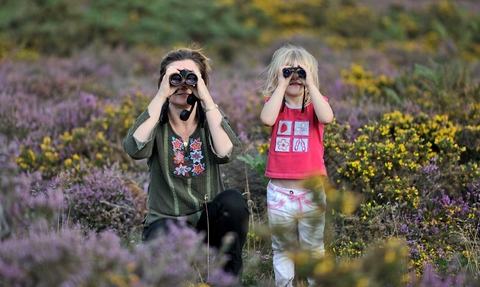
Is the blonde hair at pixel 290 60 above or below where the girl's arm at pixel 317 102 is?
above

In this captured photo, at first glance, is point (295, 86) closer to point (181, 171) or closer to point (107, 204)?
point (181, 171)

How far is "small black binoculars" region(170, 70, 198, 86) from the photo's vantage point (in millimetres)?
3426

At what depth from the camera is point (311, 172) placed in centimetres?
342

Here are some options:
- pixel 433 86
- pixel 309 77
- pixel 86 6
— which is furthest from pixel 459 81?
pixel 86 6

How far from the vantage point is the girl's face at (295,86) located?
3.50m

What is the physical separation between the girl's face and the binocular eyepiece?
566 millimetres

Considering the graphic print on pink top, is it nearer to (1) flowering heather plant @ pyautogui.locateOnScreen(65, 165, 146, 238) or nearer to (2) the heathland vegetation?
(2) the heathland vegetation

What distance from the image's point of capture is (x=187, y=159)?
3.55 metres

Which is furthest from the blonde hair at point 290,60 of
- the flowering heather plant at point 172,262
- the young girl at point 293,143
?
the flowering heather plant at point 172,262

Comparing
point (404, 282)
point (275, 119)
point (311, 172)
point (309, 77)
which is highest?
point (309, 77)

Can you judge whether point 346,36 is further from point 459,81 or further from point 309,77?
point 309,77

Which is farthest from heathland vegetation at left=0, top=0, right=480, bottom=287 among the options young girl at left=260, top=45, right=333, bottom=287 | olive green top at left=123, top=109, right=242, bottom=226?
olive green top at left=123, top=109, right=242, bottom=226

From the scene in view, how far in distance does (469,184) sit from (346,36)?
11.8 metres

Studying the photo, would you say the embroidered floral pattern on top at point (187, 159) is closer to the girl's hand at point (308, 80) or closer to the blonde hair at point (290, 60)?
the blonde hair at point (290, 60)
